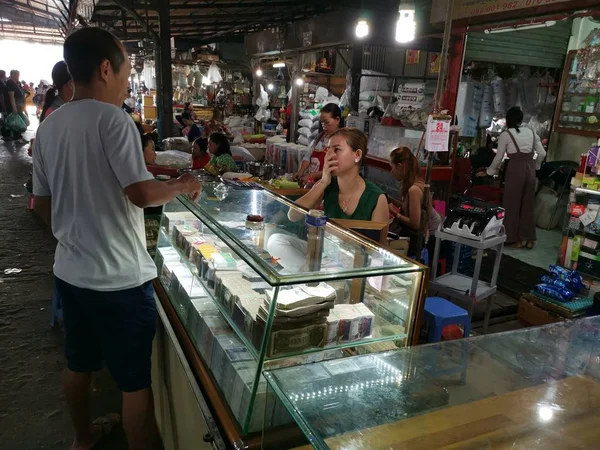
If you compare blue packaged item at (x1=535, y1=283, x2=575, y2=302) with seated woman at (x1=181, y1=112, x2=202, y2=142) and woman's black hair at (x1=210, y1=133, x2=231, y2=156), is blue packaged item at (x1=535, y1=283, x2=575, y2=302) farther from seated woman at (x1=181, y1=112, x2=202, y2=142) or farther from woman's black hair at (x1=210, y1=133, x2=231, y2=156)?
seated woman at (x1=181, y1=112, x2=202, y2=142)

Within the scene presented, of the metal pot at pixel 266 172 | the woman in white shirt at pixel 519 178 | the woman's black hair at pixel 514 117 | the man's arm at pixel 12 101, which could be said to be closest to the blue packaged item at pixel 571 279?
the woman in white shirt at pixel 519 178

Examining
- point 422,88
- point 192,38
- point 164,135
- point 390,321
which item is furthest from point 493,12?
point 192,38

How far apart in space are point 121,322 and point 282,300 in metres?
0.86

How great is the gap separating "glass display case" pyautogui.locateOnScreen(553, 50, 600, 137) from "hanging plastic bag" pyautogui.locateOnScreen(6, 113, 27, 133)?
1441 centimetres

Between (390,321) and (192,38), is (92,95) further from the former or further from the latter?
(192,38)

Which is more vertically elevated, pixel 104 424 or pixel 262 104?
pixel 262 104

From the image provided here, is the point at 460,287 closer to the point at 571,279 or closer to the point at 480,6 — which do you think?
the point at 571,279

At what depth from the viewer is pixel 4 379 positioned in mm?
3381

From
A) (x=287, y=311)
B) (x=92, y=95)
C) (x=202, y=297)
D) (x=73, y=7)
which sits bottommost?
(x=202, y=297)

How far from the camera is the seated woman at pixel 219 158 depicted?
16.7 feet

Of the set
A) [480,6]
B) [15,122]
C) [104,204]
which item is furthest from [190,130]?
[104,204]

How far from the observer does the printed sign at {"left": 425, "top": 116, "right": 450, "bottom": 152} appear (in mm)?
3258

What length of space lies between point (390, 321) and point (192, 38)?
58.3ft

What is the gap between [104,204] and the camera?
1969 mm
